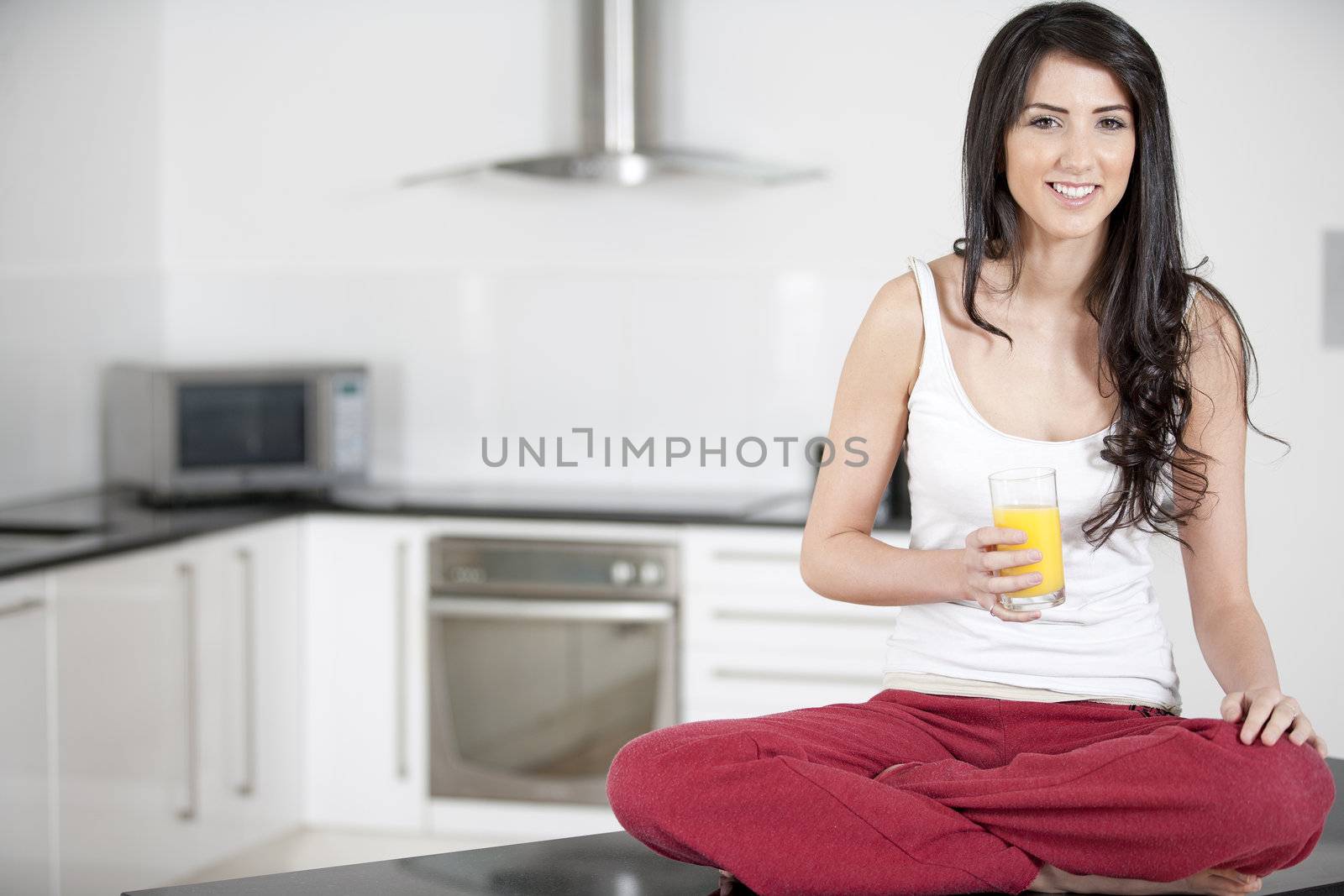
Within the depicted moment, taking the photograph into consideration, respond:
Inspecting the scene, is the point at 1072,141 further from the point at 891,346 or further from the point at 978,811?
the point at 978,811

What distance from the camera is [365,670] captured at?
3.12 m

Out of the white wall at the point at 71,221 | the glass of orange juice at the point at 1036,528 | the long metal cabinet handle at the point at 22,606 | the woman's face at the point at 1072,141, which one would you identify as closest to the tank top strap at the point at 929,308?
the woman's face at the point at 1072,141

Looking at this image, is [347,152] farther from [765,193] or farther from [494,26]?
[765,193]

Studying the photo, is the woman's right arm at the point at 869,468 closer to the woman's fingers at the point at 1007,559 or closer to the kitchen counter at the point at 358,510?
the woman's fingers at the point at 1007,559

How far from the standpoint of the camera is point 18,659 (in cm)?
237

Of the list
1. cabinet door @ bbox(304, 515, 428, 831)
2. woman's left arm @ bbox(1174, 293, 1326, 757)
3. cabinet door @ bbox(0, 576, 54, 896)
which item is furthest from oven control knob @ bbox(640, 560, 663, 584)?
woman's left arm @ bbox(1174, 293, 1326, 757)

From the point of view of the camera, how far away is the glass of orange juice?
1.19 m

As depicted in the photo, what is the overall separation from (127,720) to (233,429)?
2.74 ft

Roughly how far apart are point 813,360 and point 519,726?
3.90 feet

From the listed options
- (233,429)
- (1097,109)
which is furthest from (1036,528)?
(233,429)

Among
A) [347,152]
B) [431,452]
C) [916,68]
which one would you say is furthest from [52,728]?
[916,68]

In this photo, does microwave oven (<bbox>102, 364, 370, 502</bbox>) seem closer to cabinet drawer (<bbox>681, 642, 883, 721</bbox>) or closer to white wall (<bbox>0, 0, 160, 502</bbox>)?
white wall (<bbox>0, 0, 160, 502</bbox>)

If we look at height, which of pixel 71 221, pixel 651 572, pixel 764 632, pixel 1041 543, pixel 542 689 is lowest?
pixel 542 689

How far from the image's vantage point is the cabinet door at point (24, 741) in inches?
92.4
